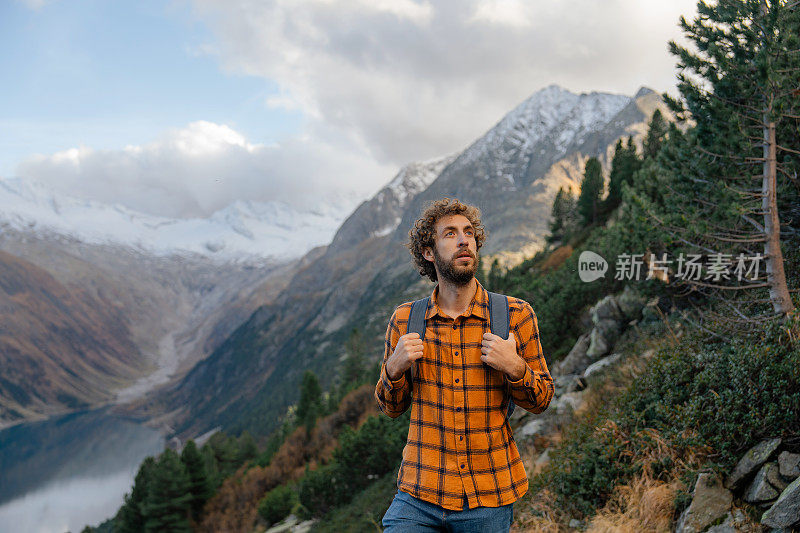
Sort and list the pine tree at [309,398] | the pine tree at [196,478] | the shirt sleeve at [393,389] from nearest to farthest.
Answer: the shirt sleeve at [393,389] → the pine tree at [196,478] → the pine tree at [309,398]

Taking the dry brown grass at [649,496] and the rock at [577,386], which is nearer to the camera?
the dry brown grass at [649,496]

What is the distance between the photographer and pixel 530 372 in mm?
2791

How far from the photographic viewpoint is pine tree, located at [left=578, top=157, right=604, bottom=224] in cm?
3728

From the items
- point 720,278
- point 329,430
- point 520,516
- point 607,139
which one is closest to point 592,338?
point 720,278

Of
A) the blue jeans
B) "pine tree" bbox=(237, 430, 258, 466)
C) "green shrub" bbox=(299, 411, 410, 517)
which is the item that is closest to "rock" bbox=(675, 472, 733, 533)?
the blue jeans

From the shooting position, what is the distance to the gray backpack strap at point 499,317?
2.95 metres

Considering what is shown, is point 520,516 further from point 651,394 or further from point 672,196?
point 672,196

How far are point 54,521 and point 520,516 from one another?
517 ft

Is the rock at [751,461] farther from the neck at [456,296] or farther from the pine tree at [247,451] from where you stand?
the pine tree at [247,451]

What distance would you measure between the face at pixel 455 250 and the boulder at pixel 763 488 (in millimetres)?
4081

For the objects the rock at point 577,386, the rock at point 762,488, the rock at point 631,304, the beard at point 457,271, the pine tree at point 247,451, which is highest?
the beard at point 457,271

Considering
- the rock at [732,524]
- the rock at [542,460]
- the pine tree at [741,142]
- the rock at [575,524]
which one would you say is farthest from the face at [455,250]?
the rock at [542,460]

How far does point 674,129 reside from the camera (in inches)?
372

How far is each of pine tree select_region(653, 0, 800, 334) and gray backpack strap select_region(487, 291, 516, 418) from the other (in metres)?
5.91
